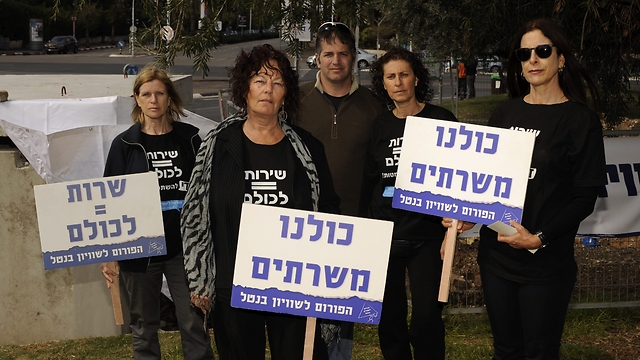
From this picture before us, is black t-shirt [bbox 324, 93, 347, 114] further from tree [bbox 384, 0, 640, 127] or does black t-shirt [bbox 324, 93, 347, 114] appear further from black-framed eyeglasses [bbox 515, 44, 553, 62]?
tree [bbox 384, 0, 640, 127]

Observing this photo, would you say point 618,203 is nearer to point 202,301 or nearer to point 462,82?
point 202,301

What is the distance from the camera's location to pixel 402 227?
4.48 meters

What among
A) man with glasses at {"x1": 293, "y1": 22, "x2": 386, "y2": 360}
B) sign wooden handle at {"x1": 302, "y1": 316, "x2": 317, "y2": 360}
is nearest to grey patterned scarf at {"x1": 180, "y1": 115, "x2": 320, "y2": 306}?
sign wooden handle at {"x1": 302, "y1": 316, "x2": 317, "y2": 360}

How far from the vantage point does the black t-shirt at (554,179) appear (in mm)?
3721

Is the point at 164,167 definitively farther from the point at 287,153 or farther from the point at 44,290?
the point at 44,290

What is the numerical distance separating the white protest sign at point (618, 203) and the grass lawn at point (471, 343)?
0.79 m

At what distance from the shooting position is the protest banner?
3.74 metres

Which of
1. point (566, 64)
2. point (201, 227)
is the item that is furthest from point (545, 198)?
point (201, 227)

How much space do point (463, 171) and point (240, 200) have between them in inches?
42.5

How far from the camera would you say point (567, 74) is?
389 centimetres

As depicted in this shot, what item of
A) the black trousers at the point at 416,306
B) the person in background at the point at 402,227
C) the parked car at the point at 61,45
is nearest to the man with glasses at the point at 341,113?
the person in background at the point at 402,227

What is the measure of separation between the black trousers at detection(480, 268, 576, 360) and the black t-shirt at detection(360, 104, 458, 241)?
55cm

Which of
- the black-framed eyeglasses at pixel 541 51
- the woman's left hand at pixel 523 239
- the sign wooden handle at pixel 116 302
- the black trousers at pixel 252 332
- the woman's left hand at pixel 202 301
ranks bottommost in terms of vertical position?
the sign wooden handle at pixel 116 302

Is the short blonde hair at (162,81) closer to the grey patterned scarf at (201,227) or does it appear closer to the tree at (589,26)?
the grey patterned scarf at (201,227)
